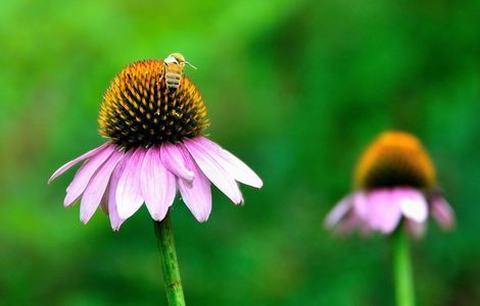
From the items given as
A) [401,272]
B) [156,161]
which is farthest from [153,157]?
[401,272]

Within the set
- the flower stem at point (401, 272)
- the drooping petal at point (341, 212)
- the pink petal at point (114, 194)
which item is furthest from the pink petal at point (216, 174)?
the drooping petal at point (341, 212)

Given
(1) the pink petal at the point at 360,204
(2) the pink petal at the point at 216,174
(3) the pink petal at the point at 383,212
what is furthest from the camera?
(1) the pink petal at the point at 360,204

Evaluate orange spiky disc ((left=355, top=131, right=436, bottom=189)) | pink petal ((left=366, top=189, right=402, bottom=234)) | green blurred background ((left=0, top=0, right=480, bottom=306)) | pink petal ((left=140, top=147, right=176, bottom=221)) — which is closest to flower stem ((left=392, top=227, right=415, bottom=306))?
pink petal ((left=366, top=189, right=402, bottom=234))

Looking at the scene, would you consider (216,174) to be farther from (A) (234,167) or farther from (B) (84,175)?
(B) (84,175)

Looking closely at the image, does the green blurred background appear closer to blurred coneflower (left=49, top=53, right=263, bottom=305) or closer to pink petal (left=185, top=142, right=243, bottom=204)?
blurred coneflower (left=49, top=53, right=263, bottom=305)

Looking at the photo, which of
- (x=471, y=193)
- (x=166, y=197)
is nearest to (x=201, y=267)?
(x=471, y=193)

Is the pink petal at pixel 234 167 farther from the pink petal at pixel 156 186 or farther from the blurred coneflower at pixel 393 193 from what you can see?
the blurred coneflower at pixel 393 193

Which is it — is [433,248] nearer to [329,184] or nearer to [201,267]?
[329,184]
